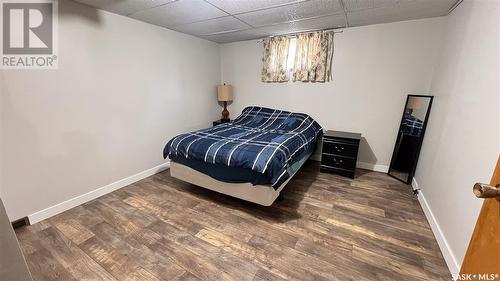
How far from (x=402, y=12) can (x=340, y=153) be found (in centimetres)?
189

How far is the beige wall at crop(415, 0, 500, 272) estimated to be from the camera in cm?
137

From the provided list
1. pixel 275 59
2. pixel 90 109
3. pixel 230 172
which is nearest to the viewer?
pixel 230 172

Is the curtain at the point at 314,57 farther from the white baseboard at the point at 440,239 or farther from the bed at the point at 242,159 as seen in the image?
the white baseboard at the point at 440,239

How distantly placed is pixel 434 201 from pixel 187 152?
2.58 metres

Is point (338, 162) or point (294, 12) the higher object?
point (294, 12)

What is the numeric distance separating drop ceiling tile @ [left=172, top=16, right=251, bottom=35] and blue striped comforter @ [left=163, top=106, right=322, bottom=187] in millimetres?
1490

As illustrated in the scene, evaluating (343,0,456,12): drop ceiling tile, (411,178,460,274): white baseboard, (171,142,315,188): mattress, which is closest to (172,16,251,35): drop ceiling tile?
(343,0,456,12): drop ceiling tile

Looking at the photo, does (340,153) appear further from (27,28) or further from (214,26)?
(27,28)

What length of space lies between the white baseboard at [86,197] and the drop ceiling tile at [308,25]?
9.32 ft

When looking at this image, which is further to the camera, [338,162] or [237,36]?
[237,36]

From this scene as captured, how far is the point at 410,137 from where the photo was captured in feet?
9.46

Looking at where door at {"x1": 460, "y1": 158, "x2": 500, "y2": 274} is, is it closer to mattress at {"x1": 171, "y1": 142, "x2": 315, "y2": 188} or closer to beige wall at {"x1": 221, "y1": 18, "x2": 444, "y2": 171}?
mattress at {"x1": 171, "y1": 142, "x2": 315, "y2": 188}

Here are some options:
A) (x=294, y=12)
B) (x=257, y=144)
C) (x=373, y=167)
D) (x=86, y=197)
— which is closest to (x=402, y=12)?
(x=294, y=12)

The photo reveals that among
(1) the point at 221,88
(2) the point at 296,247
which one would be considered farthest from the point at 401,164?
(1) the point at 221,88
